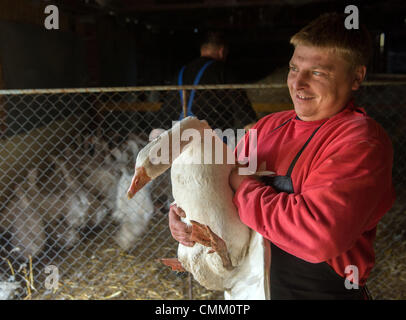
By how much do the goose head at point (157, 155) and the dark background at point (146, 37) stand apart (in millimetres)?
3497

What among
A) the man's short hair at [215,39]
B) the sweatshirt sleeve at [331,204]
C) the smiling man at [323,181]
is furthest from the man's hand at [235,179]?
the man's short hair at [215,39]

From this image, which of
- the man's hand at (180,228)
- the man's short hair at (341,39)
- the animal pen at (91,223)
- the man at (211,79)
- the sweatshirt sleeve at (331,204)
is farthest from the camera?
the animal pen at (91,223)

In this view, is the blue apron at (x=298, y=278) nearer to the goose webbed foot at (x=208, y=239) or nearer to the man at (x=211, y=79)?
the goose webbed foot at (x=208, y=239)

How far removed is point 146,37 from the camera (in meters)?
7.40

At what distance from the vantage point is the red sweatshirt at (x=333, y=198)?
789 millimetres

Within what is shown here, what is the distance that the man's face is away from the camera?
945mm

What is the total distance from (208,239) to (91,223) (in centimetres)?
322

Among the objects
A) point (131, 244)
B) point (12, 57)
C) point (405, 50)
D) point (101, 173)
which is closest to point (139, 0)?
point (12, 57)

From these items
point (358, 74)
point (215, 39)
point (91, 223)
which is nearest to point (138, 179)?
point (358, 74)

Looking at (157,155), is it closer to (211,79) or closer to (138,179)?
(138,179)

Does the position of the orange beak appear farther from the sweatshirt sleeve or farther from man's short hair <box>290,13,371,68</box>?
man's short hair <box>290,13,371,68</box>

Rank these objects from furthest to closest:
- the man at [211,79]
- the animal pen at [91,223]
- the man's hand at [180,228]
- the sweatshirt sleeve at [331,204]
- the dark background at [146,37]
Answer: the dark background at [146,37]
the animal pen at [91,223]
the man at [211,79]
the man's hand at [180,228]
the sweatshirt sleeve at [331,204]

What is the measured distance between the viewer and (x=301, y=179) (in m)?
0.94
